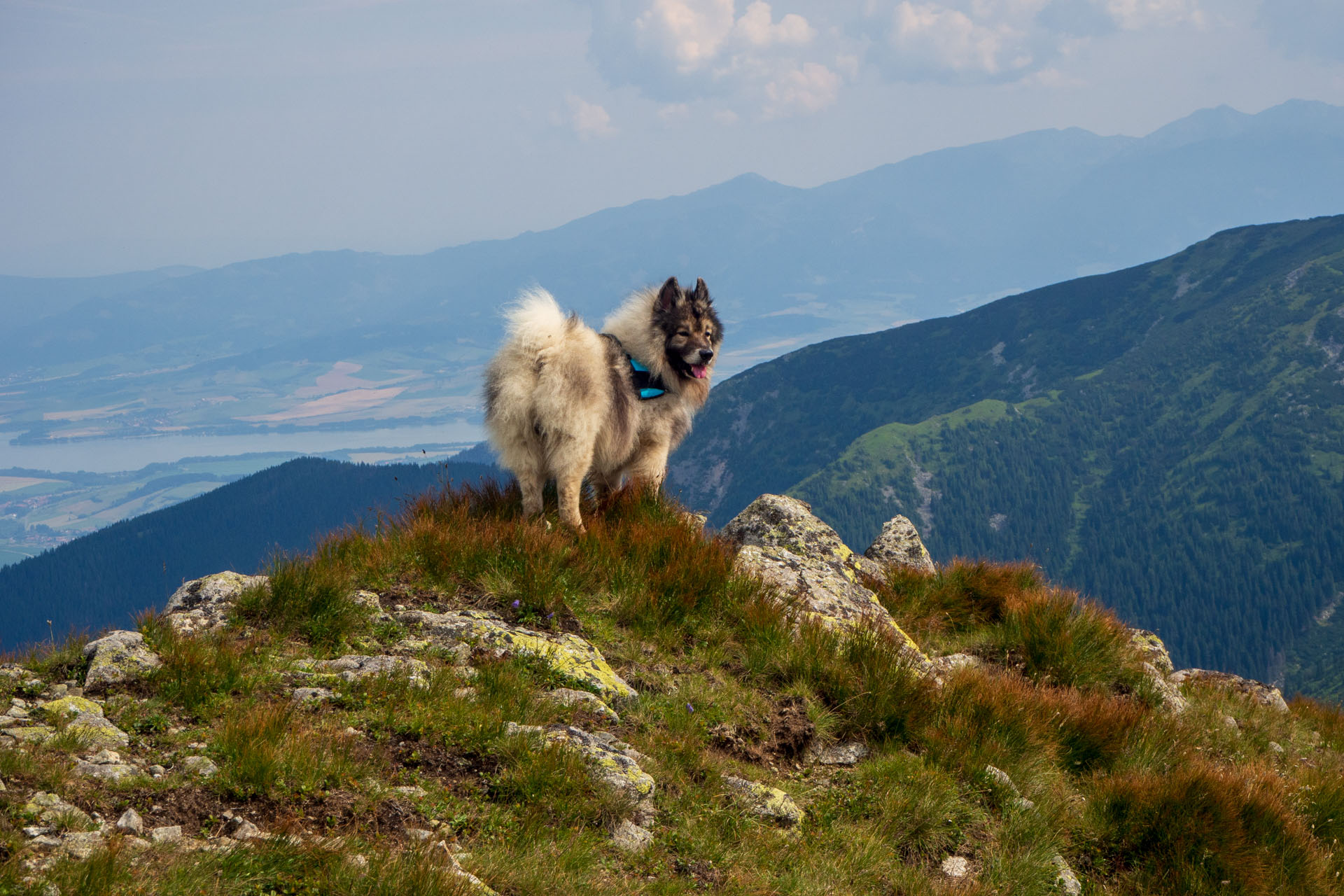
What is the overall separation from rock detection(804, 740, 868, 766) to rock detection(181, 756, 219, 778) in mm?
4284

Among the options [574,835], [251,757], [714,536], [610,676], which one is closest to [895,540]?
[714,536]

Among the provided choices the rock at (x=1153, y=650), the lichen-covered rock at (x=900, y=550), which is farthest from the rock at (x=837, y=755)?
the rock at (x=1153, y=650)

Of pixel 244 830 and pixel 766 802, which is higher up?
pixel 244 830

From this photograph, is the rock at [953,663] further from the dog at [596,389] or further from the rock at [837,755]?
the dog at [596,389]

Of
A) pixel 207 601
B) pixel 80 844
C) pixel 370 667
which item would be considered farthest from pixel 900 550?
pixel 80 844

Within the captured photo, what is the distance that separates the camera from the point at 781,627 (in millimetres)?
7855

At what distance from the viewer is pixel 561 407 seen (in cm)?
948

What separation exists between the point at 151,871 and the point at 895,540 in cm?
1138

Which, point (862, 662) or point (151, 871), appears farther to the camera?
point (862, 662)

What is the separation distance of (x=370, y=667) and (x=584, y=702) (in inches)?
68.1

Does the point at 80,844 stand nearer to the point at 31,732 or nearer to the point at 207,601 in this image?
the point at 31,732

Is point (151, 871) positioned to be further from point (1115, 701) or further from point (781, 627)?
point (1115, 701)

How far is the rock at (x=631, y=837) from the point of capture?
5.28m

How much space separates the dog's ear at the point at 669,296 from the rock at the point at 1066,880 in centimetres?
757
